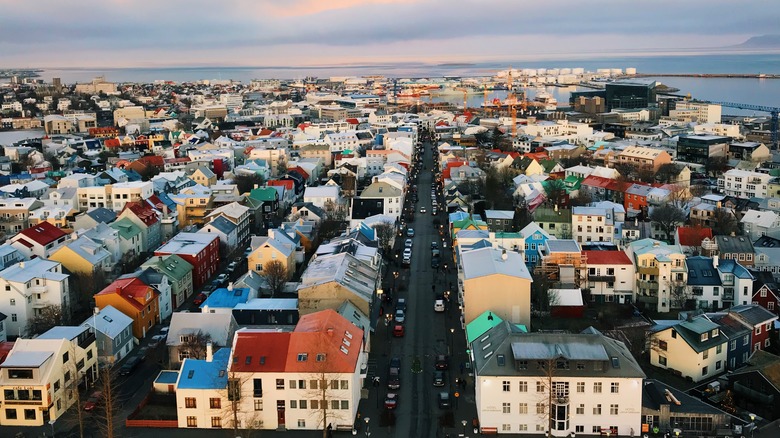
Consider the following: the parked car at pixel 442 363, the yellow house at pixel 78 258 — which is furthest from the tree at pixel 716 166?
the yellow house at pixel 78 258

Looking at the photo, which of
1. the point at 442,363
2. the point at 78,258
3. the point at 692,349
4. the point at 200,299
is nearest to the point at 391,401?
the point at 442,363

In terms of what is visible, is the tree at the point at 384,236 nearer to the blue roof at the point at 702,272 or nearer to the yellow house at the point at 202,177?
the blue roof at the point at 702,272

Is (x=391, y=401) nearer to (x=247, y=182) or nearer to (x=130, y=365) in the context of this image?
(x=130, y=365)

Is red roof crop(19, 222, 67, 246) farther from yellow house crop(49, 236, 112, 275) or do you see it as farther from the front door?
the front door

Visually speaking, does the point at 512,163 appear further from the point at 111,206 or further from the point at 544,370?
the point at 544,370

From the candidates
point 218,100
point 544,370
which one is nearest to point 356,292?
point 544,370

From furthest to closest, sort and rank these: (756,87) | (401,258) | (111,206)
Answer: (756,87) → (111,206) → (401,258)
